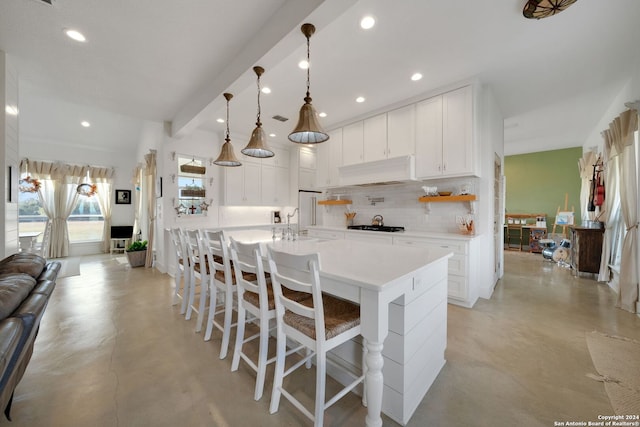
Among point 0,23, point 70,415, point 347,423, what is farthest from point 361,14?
point 70,415

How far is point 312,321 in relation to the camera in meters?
1.36

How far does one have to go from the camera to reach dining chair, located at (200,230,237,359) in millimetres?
1968

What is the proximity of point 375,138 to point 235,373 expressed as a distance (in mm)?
3619

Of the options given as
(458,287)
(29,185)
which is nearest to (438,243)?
(458,287)

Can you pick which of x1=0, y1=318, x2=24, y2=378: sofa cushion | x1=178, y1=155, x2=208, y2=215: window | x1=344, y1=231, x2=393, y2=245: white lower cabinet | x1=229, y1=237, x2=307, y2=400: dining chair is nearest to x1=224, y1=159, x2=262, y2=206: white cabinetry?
x1=178, y1=155, x2=208, y2=215: window

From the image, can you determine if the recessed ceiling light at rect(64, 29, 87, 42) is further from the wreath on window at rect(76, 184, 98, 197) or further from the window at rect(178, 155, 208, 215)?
the wreath on window at rect(76, 184, 98, 197)

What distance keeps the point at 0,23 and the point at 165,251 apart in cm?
342

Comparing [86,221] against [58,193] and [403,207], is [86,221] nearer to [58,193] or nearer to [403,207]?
[58,193]

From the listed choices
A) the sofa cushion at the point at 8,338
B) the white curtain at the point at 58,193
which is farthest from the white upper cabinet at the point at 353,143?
the white curtain at the point at 58,193

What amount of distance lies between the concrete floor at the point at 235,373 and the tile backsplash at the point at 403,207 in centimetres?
126

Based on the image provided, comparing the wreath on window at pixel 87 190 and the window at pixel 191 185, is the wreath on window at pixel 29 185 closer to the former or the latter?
the wreath on window at pixel 87 190

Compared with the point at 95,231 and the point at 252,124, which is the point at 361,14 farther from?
the point at 95,231

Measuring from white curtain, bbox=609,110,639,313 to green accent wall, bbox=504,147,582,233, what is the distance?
403 cm

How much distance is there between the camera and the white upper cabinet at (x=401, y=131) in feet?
11.8
